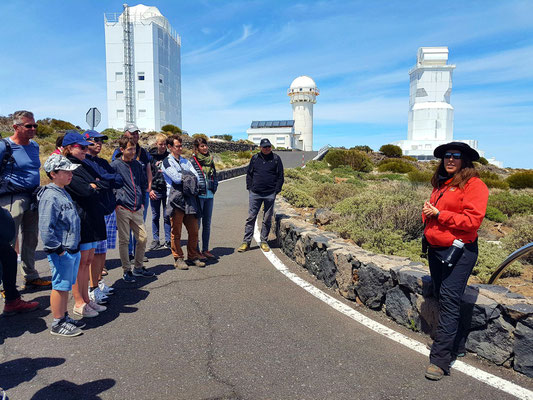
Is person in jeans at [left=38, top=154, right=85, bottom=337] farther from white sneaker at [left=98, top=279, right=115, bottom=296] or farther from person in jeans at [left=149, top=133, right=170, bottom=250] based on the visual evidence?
person in jeans at [left=149, top=133, right=170, bottom=250]

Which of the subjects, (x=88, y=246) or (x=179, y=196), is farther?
(x=179, y=196)

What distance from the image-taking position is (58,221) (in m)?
3.45

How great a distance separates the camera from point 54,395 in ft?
8.51

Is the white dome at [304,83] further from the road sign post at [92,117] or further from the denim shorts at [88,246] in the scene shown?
the denim shorts at [88,246]

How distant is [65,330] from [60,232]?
0.95m

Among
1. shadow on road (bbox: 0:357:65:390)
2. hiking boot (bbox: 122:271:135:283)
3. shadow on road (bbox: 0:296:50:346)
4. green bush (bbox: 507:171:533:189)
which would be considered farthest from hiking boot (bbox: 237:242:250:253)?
green bush (bbox: 507:171:533:189)

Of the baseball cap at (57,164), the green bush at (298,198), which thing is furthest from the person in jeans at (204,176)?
the green bush at (298,198)

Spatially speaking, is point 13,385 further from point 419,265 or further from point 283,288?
point 419,265

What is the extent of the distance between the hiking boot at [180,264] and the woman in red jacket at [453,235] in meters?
3.58

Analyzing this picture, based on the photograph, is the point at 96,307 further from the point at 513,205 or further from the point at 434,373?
the point at 513,205

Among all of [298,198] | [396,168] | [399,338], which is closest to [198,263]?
[399,338]

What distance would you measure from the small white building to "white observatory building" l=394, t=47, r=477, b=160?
20.1m

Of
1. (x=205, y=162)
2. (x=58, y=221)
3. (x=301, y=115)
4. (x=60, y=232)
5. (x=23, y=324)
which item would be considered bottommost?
(x=23, y=324)

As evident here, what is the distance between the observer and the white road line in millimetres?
2695
